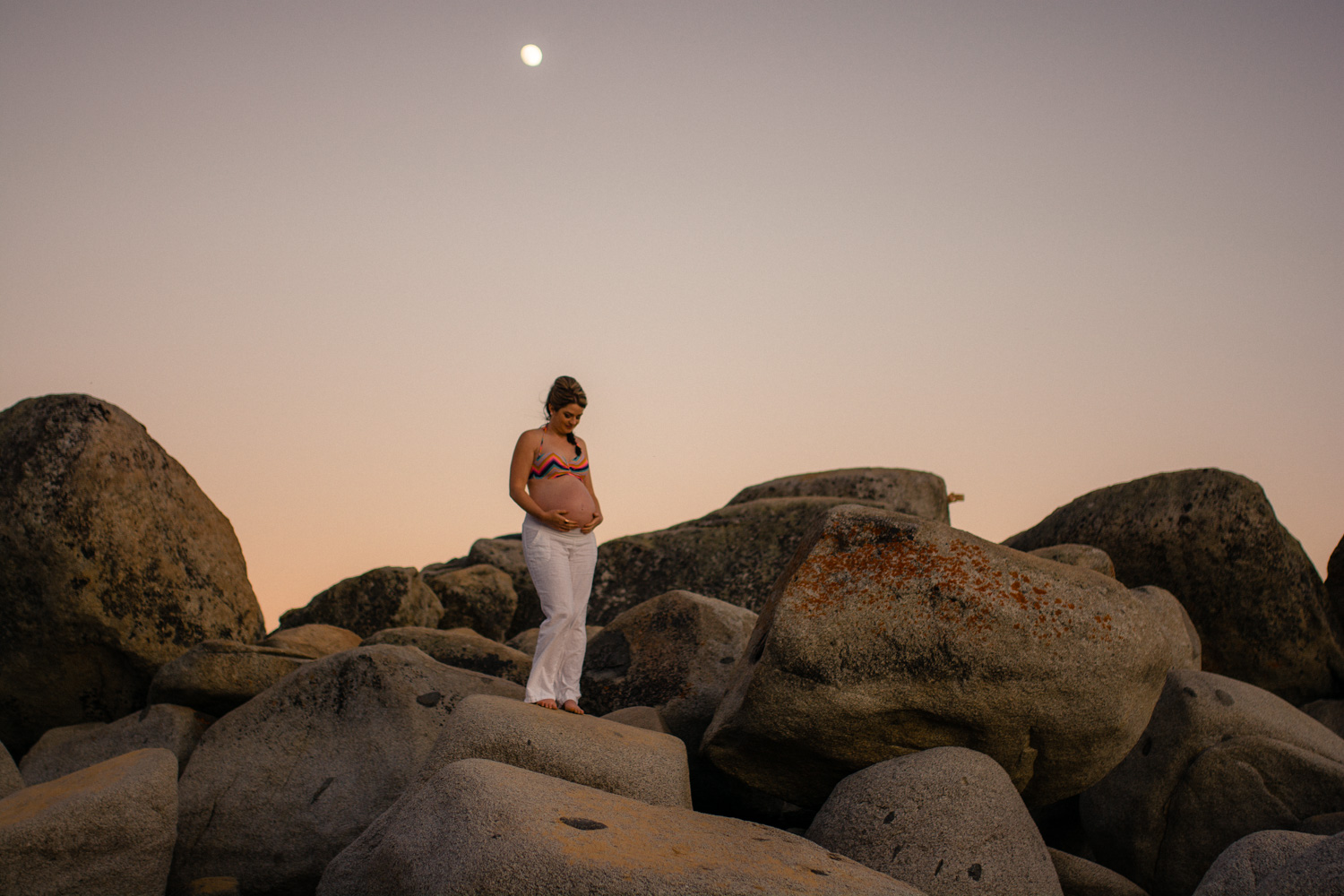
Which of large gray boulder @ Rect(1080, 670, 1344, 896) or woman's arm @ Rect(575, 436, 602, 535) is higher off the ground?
woman's arm @ Rect(575, 436, 602, 535)

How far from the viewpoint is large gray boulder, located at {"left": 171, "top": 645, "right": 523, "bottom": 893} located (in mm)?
6746

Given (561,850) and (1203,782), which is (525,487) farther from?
(1203,782)

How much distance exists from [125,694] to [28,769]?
0.88 metres

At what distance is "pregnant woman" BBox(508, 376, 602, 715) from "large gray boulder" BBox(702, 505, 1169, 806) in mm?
1254

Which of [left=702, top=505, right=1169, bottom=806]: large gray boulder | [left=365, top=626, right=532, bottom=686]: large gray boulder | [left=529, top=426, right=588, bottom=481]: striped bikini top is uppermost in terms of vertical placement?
[left=529, top=426, right=588, bottom=481]: striped bikini top

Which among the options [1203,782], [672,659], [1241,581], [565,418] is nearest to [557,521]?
[565,418]

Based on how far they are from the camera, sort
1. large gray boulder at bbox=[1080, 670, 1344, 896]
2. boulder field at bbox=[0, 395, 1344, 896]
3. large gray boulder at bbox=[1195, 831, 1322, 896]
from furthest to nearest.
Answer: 1. large gray boulder at bbox=[1080, 670, 1344, 896]
2. large gray boulder at bbox=[1195, 831, 1322, 896]
3. boulder field at bbox=[0, 395, 1344, 896]

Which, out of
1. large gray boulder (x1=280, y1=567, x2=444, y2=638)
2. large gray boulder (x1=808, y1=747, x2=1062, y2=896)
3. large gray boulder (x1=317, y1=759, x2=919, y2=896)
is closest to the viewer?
large gray boulder (x1=317, y1=759, x2=919, y2=896)

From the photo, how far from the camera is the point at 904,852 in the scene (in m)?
5.38

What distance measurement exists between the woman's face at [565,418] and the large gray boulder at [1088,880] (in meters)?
4.02

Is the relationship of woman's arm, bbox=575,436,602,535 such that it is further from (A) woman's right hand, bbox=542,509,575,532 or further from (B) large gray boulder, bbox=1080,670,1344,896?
(B) large gray boulder, bbox=1080,670,1344,896

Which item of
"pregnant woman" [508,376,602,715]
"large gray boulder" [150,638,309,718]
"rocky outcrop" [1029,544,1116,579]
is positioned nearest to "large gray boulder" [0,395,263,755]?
"large gray boulder" [150,638,309,718]

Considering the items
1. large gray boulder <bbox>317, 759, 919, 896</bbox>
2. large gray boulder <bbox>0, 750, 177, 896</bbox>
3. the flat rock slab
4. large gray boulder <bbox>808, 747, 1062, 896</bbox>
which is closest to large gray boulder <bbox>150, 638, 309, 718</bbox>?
large gray boulder <bbox>0, 750, 177, 896</bbox>

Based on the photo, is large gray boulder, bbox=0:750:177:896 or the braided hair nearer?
large gray boulder, bbox=0:750:177:896
